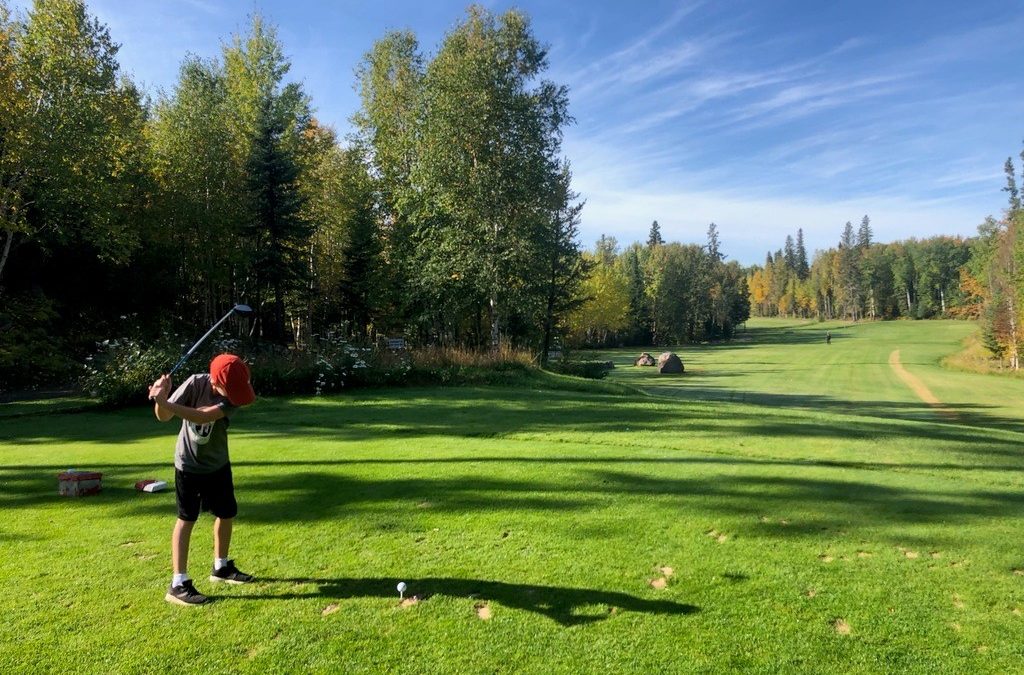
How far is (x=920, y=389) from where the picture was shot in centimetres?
3002

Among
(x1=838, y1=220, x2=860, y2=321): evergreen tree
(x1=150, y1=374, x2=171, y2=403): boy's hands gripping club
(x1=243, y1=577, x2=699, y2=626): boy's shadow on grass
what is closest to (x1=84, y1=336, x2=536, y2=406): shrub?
(x1=150, y1=374, x2=171, y2=403): boy's hands gripping club

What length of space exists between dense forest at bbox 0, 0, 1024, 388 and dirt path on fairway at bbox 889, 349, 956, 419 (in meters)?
16.4

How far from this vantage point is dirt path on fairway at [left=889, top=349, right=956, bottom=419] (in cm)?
2287

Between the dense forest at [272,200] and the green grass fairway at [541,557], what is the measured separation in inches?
470

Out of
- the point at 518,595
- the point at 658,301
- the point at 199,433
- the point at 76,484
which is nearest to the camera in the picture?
the point at 518,595

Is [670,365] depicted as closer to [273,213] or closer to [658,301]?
[273,213]

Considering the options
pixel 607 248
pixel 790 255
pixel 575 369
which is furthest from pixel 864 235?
pixel 575 369

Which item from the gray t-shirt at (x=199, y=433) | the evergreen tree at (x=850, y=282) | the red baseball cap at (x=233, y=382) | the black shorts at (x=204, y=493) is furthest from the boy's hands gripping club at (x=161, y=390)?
the evergreen tree at (x=850, y=282)

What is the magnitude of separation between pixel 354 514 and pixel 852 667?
4.05 m

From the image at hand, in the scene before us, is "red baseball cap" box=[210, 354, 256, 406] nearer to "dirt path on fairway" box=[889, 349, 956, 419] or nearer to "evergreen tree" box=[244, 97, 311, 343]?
"evergreen tree" box=[244, 97, 311, 343]

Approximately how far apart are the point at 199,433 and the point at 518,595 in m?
2.41

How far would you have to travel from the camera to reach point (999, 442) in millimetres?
10125

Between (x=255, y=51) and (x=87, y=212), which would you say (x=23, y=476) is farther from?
(x=255, y=51)

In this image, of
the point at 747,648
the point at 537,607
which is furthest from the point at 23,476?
the point at 747,648
